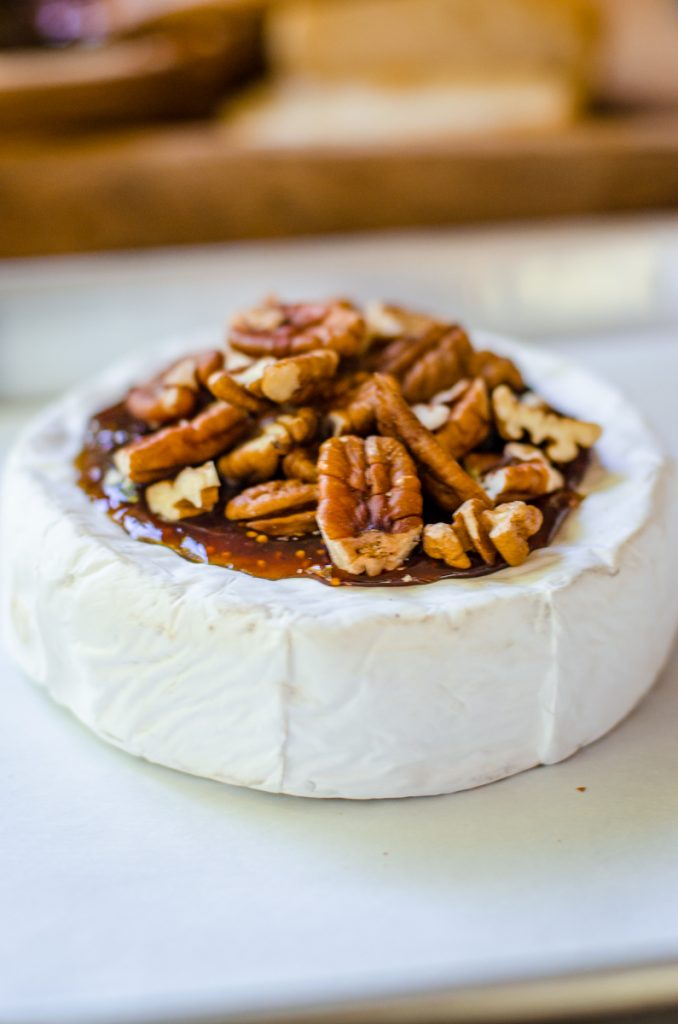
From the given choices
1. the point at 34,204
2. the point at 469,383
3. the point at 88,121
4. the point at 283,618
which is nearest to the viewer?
the point at 283,618

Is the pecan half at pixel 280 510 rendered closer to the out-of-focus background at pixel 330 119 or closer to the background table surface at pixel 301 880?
the background table surface at pixel 301 880

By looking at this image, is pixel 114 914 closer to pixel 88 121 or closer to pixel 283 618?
pixel 283 618

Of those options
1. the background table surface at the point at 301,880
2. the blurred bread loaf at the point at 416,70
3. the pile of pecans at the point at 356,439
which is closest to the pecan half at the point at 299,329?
the pile of pecans at the point at 356,439

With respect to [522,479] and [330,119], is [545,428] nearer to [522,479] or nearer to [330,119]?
[522,479]

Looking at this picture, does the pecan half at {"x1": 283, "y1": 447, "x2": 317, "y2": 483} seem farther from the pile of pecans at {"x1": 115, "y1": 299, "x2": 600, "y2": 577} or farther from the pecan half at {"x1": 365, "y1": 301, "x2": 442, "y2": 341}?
the pecan half at {"x1": 365, "y1": 301, "x2": 442, "y2": 341}

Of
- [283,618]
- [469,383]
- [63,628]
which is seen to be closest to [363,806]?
[283,618]

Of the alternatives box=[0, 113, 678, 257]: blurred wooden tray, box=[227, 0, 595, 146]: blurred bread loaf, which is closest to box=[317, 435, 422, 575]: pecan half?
box=[0, 113, 678, 257]: blurred wooden tray

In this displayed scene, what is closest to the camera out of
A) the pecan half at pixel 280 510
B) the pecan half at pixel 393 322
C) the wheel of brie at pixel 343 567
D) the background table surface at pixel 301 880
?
the background table surface at pixel 301 880
